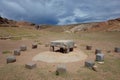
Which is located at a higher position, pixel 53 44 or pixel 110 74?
pixel 53 44

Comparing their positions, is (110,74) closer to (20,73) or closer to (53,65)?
(53,65)

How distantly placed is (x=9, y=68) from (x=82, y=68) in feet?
13.2

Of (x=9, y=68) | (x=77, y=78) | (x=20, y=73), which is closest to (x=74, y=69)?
(x=77, y=78)

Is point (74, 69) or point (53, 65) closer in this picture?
point (74, 69)

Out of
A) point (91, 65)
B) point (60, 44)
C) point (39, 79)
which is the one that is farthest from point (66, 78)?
point (60, 44)

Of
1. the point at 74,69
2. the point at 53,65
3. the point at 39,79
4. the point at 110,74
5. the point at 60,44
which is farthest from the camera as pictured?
the point at 60,44

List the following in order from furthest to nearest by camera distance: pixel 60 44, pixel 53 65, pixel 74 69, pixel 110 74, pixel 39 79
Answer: pixel 60 44 < pixel 53 65 < pixel 74 69 < pixel 110 74 < pixel 39 79

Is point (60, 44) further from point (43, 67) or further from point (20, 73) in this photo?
point (20, 73)

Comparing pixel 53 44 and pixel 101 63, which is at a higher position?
pixel 53 44

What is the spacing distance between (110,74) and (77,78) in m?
1.73

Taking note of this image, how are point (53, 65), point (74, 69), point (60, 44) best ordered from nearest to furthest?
point (74, 69)
point (53, 65)
point (60, 44)

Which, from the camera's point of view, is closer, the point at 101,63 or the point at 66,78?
the point at 66,78

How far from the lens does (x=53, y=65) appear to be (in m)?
9.45

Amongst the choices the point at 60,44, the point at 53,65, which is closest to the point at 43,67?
the point at 53,65
